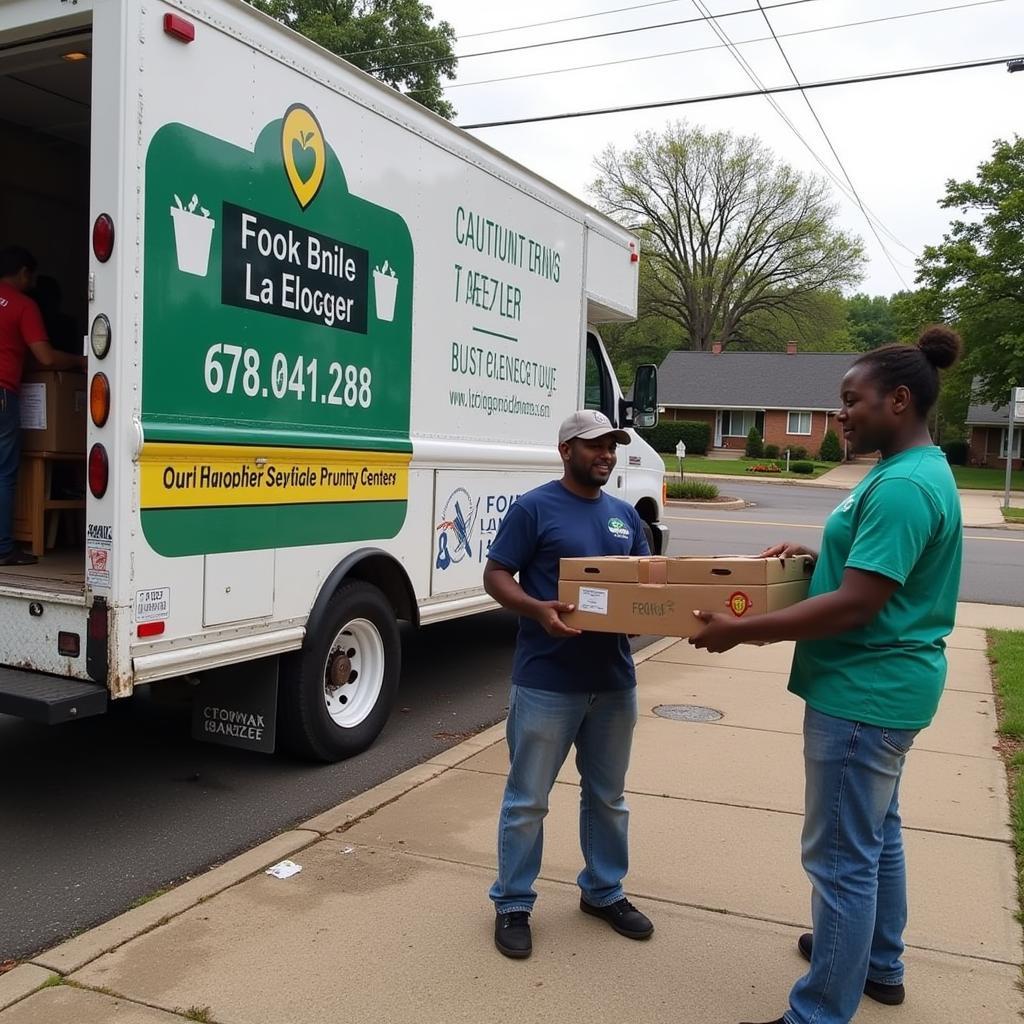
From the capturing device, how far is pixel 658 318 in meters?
Answer: 63.9

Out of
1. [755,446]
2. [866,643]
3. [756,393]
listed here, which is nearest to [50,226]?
[866,643]

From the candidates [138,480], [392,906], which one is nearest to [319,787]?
[392,906]

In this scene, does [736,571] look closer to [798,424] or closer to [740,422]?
[798,424]

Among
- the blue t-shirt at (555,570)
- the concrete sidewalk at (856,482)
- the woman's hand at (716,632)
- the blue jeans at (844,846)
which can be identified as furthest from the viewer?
the concrete sidewalk at (856,482)

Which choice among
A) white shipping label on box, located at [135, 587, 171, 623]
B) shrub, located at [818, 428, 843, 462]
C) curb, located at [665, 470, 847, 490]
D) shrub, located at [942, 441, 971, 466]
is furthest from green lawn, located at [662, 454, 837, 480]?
white shipping label on box, located at [135, 587, 171, 623]

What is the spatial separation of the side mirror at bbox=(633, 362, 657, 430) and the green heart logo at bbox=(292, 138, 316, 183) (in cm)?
427

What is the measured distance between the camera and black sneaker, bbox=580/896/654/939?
3.49 meters

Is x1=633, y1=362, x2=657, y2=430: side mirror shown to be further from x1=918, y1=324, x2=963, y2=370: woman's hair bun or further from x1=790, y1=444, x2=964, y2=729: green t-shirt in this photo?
x1=790, y1=444, x2=964, y2=729: green t-shirt

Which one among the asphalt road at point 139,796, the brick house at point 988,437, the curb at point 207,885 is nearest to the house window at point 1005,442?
the brick house at point 988,437

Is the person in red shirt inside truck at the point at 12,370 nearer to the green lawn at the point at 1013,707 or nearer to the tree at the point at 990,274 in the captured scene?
the green lawn at the point at 1013,707

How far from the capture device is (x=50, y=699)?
13.0ft

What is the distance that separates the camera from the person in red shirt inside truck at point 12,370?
495 centimetres

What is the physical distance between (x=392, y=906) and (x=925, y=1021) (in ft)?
5.67

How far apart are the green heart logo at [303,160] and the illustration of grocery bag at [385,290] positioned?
63 centimetres
